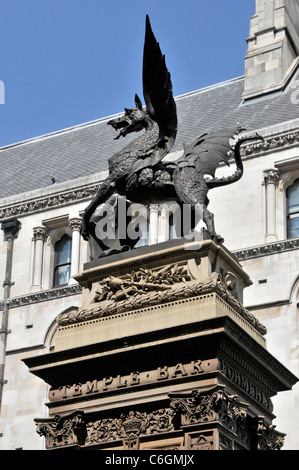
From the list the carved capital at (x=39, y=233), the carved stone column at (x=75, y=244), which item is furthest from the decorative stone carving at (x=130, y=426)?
the carved capital at (x=39, y=233)

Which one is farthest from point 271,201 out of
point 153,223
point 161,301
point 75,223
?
point 161,301

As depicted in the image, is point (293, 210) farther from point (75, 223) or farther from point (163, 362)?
point (163, 362)

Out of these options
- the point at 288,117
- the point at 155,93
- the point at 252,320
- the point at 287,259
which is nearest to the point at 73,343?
the point at 252,320

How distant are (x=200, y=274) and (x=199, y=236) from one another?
62 cm

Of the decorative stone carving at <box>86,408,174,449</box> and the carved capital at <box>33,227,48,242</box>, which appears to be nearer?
the decorative stone carving at <box>86,408,174,449</box>

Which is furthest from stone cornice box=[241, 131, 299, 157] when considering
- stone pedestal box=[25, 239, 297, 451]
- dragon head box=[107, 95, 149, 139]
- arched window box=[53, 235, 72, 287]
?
stone pedestal box=[25, 239, 297, 451]

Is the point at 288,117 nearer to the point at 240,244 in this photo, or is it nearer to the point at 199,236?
the point at 240,244

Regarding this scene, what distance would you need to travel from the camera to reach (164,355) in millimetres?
15523

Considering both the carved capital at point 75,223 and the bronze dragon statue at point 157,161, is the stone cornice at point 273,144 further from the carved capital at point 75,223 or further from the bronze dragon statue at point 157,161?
the bronze dragon statue at point 157,161

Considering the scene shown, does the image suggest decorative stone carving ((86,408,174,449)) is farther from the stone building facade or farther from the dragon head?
the stone building facade

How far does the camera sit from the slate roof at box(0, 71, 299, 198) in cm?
4044

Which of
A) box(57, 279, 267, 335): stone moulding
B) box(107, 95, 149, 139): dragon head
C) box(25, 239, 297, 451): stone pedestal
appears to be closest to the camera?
box(25, 239, 297, 451): stone pedestal
